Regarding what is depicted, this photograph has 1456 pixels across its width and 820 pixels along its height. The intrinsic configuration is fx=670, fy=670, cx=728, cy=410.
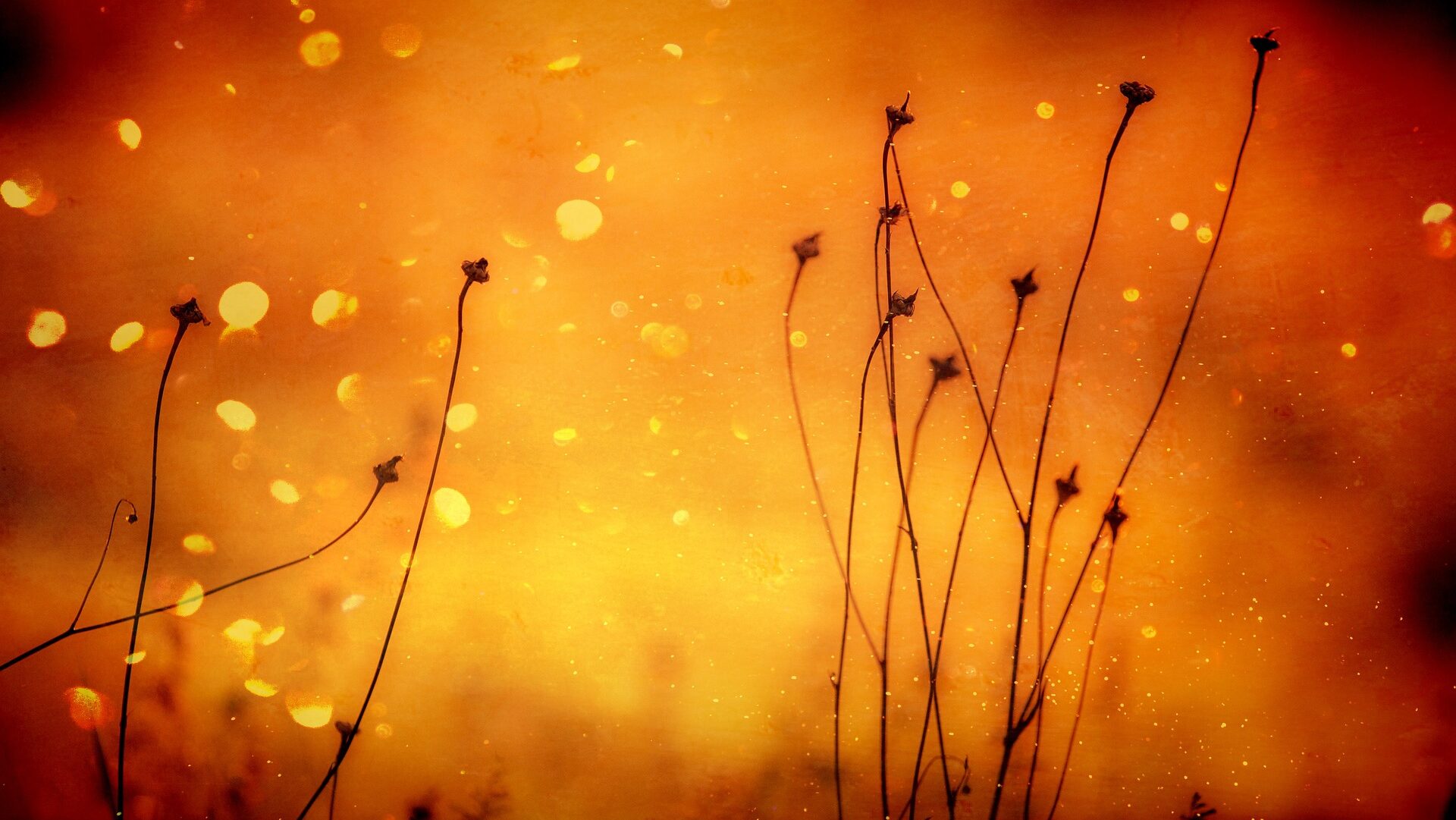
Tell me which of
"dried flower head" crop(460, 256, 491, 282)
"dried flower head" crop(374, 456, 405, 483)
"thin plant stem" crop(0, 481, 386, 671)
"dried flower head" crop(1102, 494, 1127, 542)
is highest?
"dried flower head" crop(460, 256, 491, 282)

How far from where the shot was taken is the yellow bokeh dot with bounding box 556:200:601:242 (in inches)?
39.0

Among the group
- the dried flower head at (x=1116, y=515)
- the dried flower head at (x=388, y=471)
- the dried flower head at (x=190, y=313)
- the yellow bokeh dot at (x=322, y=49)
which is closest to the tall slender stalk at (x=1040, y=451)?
the dried flower head at (x=1116, y=515)

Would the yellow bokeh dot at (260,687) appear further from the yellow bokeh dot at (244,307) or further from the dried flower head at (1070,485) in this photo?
the dried flower head at (1070,485)

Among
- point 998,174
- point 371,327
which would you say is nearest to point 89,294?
point 371,327

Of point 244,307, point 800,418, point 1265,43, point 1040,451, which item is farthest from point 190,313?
point 1265,43

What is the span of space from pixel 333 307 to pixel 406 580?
1.38 feet

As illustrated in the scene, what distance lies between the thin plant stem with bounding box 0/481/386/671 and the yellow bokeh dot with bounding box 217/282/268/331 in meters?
0.31

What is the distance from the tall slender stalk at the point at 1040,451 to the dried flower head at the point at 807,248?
370 millimetres

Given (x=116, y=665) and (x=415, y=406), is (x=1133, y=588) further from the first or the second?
(x=116, y=665)

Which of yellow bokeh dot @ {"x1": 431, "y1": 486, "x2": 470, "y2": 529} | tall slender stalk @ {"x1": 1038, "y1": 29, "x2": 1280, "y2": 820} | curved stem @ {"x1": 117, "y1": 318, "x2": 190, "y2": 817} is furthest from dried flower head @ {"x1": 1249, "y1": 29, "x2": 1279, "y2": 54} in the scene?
curved stem @ {"x1": 117, "y1": 318, "x2": 190, "y2": 817}

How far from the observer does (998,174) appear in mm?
966

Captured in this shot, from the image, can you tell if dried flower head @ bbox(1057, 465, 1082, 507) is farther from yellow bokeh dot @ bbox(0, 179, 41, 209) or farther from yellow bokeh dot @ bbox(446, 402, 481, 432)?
yellow bokeh dot @ bbox(0, 179, 41, 209)

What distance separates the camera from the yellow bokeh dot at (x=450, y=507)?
995mm

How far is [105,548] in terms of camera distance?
3.31ft
